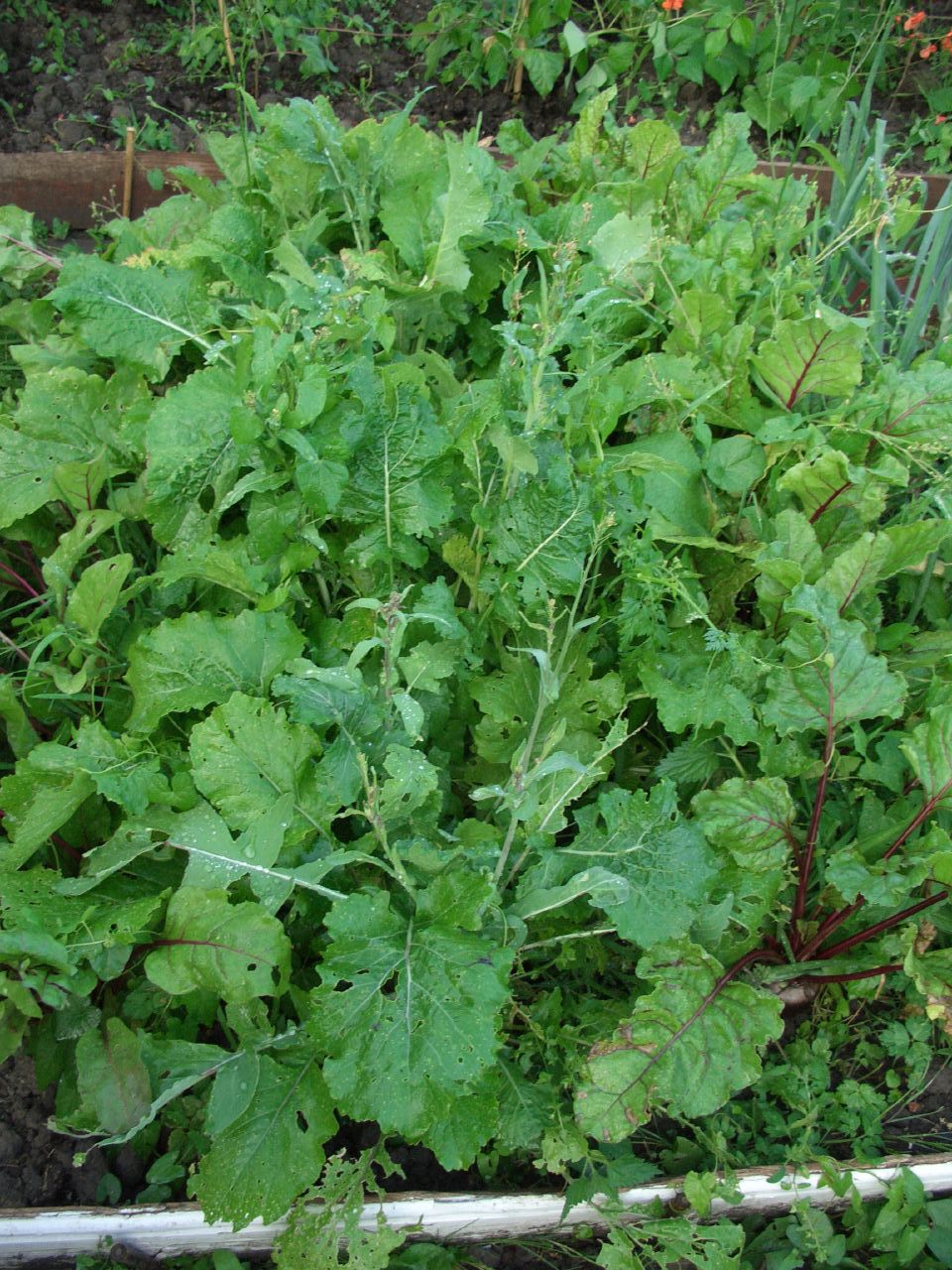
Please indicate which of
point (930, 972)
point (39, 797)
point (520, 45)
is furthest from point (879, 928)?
point (520, 45)

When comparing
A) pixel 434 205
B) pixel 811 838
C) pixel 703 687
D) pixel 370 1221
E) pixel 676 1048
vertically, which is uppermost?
pixel 434 205

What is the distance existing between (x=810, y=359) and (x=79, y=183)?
87.2 inches

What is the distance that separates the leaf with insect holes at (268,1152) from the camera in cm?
134

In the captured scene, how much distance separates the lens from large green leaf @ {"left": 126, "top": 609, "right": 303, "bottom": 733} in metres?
1.59

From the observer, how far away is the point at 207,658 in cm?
161

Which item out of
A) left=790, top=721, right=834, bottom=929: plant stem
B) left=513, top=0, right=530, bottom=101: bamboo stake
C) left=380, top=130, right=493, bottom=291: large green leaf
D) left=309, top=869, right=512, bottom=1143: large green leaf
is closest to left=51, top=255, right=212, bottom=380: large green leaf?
left=380, top=130, right=493, bottom=291: large green leaf

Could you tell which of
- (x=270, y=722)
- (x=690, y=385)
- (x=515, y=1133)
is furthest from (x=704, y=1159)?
(x=690, y=385)

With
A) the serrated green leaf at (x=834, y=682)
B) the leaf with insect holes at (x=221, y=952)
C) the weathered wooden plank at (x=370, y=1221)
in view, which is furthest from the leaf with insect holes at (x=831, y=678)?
the leaf with insect holes at (x=221, y=952)

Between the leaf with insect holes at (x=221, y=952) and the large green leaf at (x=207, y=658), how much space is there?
0.32m

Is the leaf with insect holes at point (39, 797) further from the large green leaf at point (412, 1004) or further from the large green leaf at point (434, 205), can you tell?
the large green leaf at point (434, 205)

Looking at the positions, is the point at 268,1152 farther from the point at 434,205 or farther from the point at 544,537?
the point at 434,205

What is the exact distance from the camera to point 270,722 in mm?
1495

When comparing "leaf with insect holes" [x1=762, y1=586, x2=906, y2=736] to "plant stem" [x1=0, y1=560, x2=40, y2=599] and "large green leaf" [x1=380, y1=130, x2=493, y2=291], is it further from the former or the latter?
"plant stem" [x1=0, y1=560, x2=40, y2=599]

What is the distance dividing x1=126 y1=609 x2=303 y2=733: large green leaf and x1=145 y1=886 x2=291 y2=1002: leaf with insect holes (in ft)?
1.06
